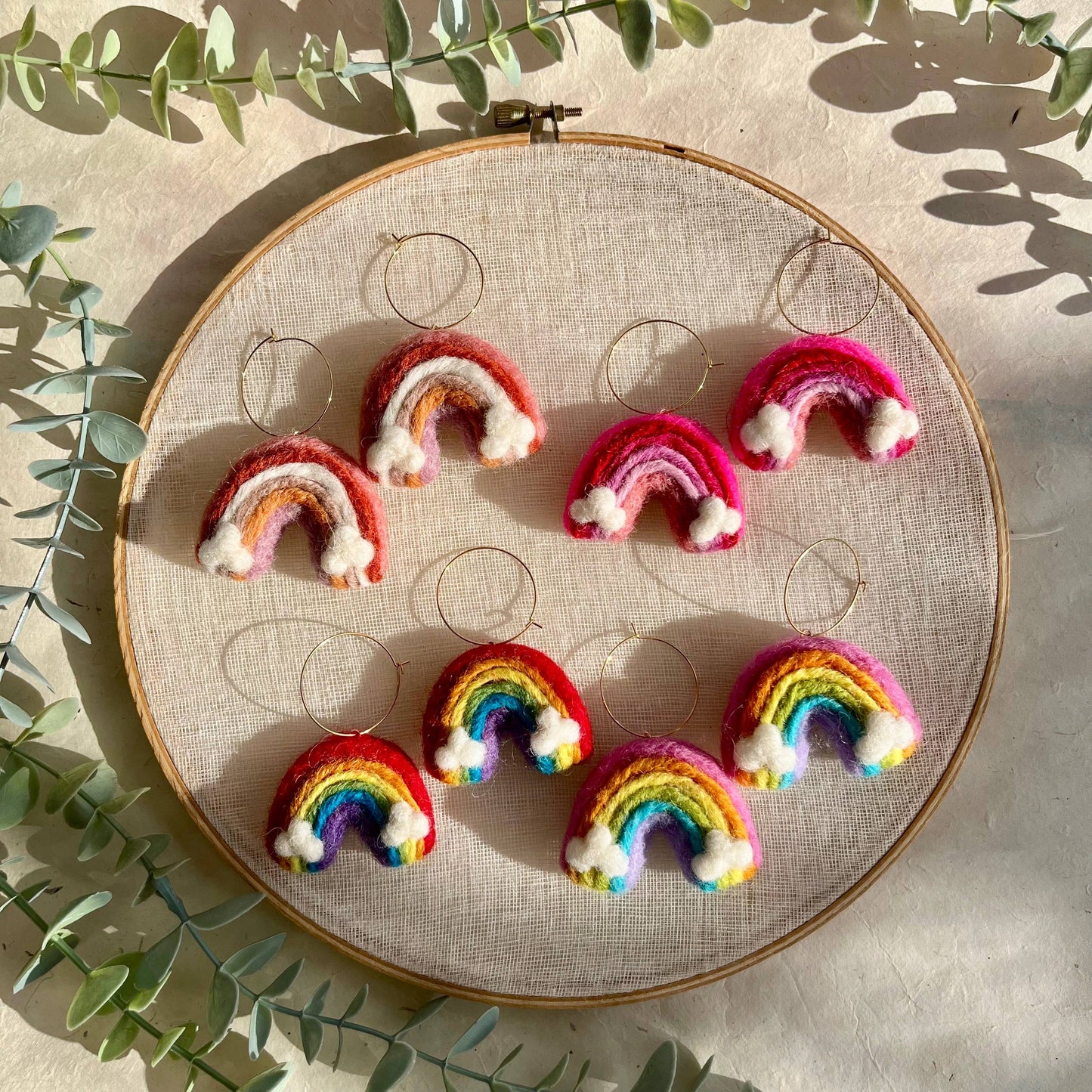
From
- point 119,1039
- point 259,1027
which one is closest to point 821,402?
point 259,1027

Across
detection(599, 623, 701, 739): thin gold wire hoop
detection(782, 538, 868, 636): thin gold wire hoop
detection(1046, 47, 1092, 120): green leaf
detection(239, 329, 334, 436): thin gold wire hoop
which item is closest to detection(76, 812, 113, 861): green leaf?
detection(239, 329, 334, 436): thin gold wire hoop

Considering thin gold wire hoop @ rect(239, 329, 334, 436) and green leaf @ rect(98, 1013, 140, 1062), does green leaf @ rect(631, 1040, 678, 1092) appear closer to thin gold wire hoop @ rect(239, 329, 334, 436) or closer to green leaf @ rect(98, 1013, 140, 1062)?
green leaf @ rect(98, 1013, 140, 1062)

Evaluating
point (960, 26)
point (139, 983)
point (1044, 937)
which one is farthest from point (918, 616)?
→ point (139, 983)

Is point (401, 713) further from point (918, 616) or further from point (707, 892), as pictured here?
point (918, 616)

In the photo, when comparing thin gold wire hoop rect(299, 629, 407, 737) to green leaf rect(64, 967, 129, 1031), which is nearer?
green leaf rect(64, 967, 129, 1031)

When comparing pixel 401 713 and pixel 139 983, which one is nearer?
pixel 139 983

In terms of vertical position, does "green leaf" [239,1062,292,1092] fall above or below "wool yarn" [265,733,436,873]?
below

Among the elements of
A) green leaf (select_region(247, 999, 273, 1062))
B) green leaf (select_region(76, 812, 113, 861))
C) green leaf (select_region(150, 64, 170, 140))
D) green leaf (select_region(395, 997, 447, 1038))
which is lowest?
green leaf (select_region(395, 997, 447, 1038))
